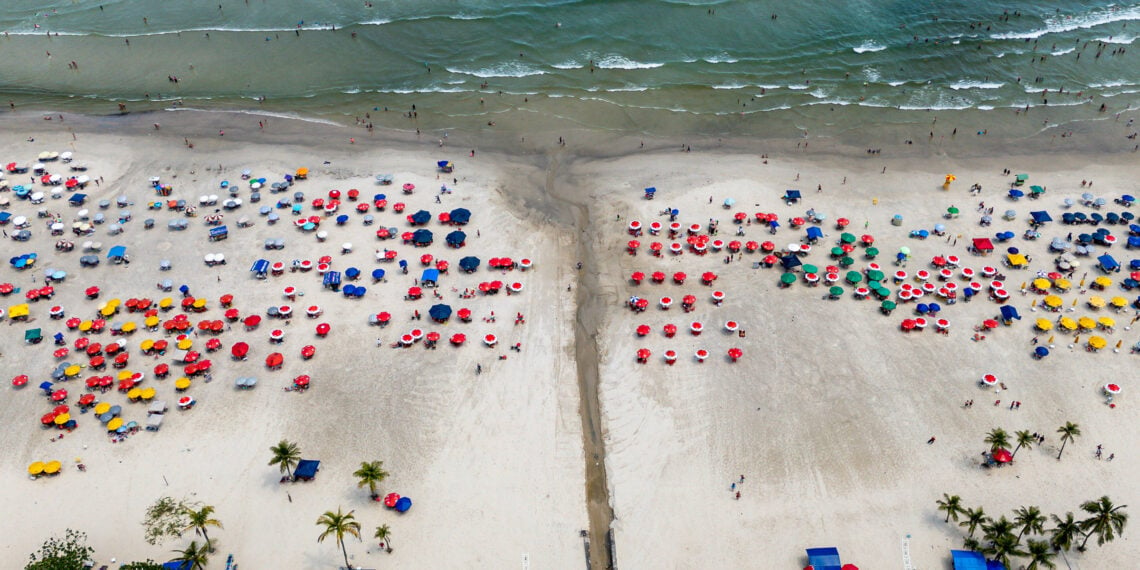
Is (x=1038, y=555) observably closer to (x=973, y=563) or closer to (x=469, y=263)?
(x=973, y=563)

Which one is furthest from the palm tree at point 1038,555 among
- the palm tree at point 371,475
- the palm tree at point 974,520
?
the palm tree at point 371,475

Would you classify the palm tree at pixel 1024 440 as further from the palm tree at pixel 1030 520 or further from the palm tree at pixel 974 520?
the palm tree at pixel 974 520

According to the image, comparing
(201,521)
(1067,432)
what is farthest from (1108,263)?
(201,521)

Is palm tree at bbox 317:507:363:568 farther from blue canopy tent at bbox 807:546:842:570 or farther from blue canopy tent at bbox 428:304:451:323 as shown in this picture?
blue canopy tent at bbox 807:546:842:570

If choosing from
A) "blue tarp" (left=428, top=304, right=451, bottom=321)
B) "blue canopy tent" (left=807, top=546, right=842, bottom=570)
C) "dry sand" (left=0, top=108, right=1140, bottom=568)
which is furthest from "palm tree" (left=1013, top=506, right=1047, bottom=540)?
"blue tarp" (left=428, top=304, right=451, bottom=321)

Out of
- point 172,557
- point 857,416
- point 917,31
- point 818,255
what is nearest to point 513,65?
point 818,255

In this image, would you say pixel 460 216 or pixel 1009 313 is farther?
pixel 460 216
